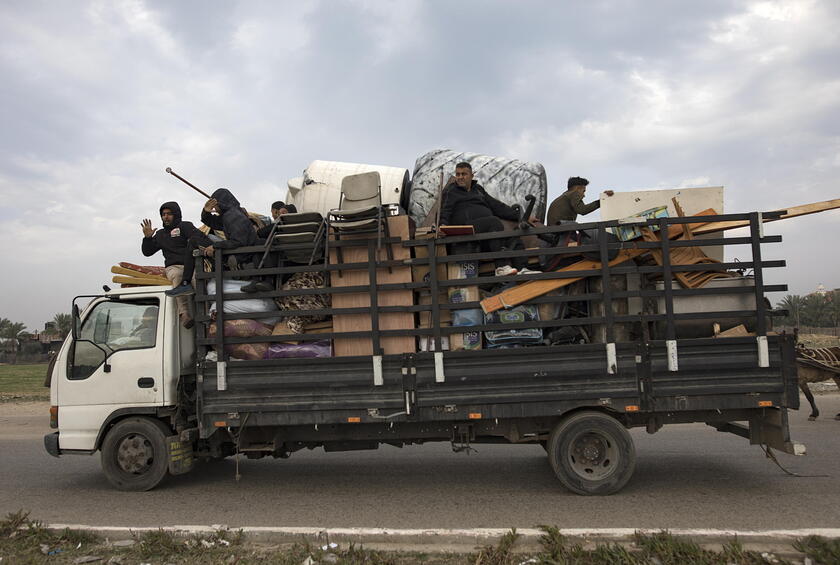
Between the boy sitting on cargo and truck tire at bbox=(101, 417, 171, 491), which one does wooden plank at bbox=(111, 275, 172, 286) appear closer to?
truck tire at bbox=(101, 417, 171, 491)

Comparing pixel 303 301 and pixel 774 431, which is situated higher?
pixel 303 301

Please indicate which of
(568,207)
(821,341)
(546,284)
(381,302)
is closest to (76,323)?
(381,302)

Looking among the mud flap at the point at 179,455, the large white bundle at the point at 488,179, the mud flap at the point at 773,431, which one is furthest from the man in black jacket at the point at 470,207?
the mud flap at the point at 179,455

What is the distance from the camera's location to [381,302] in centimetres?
549

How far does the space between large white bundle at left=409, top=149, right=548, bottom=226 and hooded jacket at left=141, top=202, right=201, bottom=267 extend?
253 cm

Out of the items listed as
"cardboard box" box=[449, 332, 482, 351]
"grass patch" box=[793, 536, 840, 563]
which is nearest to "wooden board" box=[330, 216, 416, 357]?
"cardboard box" box=[449, 332, 482, 351]

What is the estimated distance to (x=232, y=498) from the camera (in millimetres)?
5848

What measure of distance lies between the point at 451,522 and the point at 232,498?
7.81 feet

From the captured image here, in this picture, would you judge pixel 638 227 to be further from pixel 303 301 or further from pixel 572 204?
pixel 303 301

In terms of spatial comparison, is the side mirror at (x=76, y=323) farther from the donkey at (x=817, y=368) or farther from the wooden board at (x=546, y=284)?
the donkey at (x=817, y=368)

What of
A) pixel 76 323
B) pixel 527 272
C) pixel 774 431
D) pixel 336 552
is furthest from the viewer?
pixel 76 323

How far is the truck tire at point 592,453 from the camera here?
17.3 feet

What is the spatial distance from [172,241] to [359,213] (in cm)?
242

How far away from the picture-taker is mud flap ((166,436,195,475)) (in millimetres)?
5785
